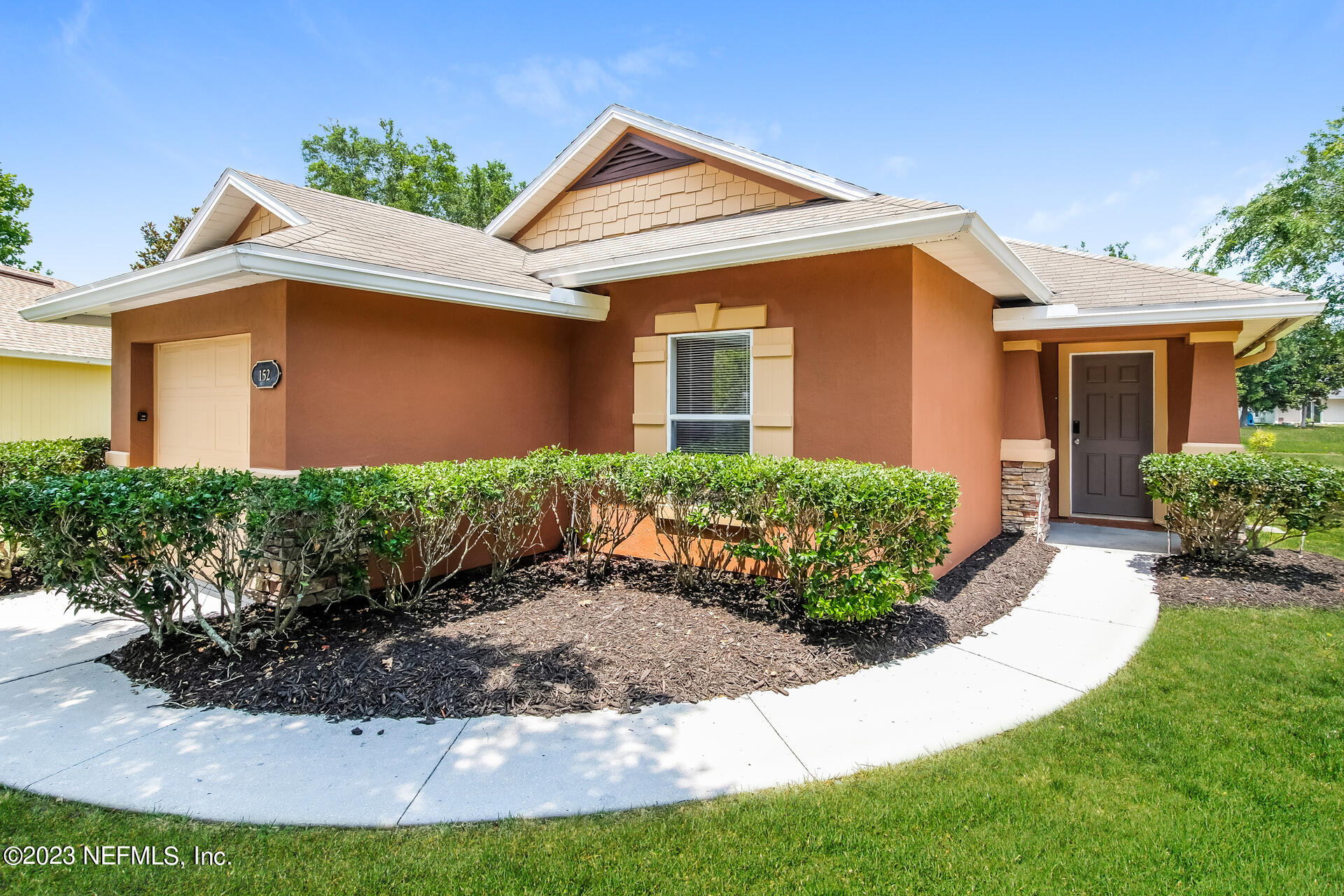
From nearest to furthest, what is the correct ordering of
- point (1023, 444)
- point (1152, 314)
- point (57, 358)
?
point (1152, 314) → point (1023, 444) → point (57, 358)

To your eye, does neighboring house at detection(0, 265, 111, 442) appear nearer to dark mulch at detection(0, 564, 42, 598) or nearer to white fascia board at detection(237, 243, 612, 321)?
dark mulch at detection(0, 564, 42, 598)

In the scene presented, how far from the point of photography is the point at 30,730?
3465 millimetres

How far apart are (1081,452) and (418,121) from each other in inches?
1105

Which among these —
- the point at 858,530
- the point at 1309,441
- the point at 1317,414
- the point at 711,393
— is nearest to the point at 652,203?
the point at 711,393

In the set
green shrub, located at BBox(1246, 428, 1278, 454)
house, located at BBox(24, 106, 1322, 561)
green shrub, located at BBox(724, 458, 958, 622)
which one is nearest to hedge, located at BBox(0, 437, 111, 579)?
house, located at BBox(24, 106, 1322, 561)

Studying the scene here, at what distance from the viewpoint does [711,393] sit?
6711mm

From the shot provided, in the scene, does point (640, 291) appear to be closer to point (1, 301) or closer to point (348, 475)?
point (348, 475)

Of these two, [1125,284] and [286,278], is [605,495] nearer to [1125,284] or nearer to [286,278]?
[286,278]

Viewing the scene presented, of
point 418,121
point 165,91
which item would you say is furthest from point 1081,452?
point 418,121

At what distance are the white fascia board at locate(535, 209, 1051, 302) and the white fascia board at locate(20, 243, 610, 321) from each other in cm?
60

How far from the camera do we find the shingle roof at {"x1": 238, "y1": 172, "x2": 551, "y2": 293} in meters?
5.96

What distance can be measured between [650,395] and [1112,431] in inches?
279

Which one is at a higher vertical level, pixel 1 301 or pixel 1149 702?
pixel 1 301

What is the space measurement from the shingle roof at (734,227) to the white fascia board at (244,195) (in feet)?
8.55
